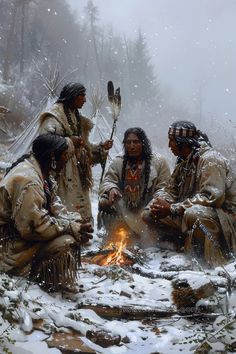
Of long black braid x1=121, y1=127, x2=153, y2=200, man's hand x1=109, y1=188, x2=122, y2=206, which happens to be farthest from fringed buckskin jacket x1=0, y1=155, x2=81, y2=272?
long black braid x1=121, y1=127, x2=153, y2=200

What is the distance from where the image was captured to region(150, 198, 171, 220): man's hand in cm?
546

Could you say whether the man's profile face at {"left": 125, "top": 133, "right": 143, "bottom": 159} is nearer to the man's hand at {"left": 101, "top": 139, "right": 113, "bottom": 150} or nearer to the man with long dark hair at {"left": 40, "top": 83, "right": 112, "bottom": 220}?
the man's hand at {"left": 101, "top": 139, "right": 113, "bottom": 150}

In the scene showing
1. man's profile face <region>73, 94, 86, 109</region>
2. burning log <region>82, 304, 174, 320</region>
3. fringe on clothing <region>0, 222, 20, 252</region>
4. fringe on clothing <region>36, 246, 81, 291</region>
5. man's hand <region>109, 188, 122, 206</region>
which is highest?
man's profile face <region>73, 94, 86, 109</region>

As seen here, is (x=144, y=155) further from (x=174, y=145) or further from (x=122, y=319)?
(x=122, y=319)

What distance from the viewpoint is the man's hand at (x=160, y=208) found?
17.9 ft

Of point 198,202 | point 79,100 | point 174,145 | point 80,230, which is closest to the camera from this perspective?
point 80,230

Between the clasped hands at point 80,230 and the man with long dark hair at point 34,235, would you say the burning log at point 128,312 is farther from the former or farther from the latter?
the clasped hands at point 80,230

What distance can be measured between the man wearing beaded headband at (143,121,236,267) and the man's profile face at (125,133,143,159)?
26.1 inches

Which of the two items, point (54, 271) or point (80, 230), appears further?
point (80, 230)

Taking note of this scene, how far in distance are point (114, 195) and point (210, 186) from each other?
4.43 ft

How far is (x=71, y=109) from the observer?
6.29 m

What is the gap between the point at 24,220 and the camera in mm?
3627

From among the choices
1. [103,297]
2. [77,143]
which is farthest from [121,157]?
[103,297]

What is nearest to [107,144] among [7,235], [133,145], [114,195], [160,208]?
[133,145]
